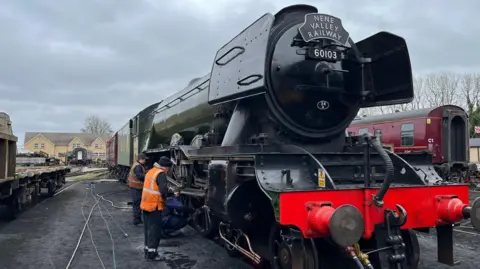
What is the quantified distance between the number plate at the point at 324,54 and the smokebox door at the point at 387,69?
0.66 m

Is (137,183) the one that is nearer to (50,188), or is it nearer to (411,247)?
(411,247)

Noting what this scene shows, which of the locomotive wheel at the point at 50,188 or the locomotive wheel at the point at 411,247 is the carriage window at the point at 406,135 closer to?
the locomotive wheel at the point at 411,247

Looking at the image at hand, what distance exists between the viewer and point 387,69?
5035 mm

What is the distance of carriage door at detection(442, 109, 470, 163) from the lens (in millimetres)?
14094

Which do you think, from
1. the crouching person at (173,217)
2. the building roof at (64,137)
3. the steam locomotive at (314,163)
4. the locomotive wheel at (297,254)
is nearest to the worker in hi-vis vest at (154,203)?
the steam locomotive at (314,163)

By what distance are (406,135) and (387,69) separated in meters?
10.7

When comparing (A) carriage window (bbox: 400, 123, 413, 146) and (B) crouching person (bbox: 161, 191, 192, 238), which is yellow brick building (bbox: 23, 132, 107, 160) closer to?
(A) carriage window (bbox: 400, 123, 413, 146)

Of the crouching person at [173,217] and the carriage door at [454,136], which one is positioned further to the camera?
the carriage door at [454,136]

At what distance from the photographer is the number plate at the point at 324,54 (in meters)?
4.43

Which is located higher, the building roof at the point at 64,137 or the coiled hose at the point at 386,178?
the building roof at the point at 64,137

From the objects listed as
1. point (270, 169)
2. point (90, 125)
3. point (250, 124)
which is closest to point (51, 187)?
point (250, 124)

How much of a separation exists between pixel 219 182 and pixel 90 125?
95909mm

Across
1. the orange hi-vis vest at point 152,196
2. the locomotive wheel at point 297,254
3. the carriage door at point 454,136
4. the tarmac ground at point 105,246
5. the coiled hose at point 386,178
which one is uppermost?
the carriage door at point 454,136

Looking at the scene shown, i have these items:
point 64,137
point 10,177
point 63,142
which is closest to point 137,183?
point 10,177
